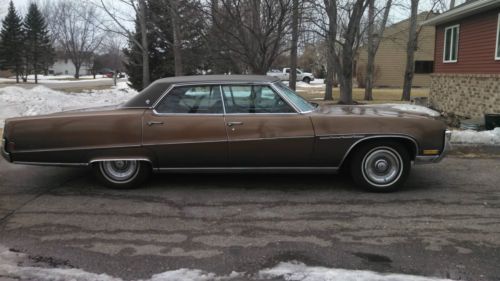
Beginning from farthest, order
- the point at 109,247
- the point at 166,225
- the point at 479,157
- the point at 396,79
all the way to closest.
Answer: the point at 396,79 < the point at 479,157 < the point at 166,225 < the point at 109,247

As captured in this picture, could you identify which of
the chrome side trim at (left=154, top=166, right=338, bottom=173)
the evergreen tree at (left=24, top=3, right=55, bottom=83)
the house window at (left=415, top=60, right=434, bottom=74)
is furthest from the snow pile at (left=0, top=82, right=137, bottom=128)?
the evergreen tree at (left=24, top=3, right=55, bottom=83)

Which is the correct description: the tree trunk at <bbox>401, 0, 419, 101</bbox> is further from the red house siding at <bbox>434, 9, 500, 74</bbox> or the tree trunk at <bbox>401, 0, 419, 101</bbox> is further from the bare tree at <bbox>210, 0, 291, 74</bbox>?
the bare tree at <bbox>210, 0, 291, 74</bbox>

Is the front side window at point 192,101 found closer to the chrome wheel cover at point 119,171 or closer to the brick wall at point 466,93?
the chrome wheel cover at point 119,171

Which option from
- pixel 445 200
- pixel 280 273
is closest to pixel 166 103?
pixel 280 273

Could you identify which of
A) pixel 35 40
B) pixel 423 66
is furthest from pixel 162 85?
pixel 35 40

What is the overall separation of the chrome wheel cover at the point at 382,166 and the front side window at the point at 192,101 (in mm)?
1901

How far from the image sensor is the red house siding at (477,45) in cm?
1463

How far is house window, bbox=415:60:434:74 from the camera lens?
140 feet

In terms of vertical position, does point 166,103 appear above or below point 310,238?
above

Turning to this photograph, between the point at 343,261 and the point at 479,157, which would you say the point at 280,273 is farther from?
the point at 479,157

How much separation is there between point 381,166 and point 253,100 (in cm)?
174

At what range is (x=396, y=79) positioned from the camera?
42375 millimetres

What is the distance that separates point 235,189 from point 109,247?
2.11m

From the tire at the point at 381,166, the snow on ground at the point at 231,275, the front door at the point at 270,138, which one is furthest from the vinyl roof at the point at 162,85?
the snow on ground at the point at 231,275
